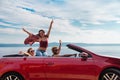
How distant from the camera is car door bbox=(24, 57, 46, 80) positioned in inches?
419

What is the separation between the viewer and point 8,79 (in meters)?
10.7

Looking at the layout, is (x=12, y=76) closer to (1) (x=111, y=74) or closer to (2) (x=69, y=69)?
(2) (x=69, y=69)

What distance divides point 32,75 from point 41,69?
1.07ft

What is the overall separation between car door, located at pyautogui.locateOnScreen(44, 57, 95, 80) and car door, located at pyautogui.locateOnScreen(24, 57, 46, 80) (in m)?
0.15

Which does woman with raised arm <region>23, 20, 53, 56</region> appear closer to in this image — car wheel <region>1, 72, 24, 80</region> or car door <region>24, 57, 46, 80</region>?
car door <region>24, 57, 46, 80</region>

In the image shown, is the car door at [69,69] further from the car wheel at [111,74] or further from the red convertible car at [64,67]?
the car wheel at [111,74]

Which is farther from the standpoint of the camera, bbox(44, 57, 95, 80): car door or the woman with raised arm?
the woman with raised arm

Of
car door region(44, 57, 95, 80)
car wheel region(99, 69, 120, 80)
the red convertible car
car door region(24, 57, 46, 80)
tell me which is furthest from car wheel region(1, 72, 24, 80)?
car wheel region(99, 69, 120, 80)

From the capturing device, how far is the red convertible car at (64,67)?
10336mm

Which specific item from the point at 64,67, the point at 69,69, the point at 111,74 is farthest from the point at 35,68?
the point at 111,74

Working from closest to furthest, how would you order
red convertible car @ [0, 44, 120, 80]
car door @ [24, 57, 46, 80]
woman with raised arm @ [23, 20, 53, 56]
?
red convertible car @ [0, 44, 120, 80] → car door @ [24, 57, 46, 80] → woman with raised arm @ [23, 20, 53, 56]

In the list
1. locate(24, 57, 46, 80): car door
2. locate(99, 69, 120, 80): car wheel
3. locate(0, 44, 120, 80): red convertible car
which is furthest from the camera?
locate(24, 57, 46, 80): car door

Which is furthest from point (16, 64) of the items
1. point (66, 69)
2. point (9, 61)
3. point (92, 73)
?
point (92, 73)

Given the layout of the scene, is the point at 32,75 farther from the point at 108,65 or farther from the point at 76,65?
the point at 108,65
